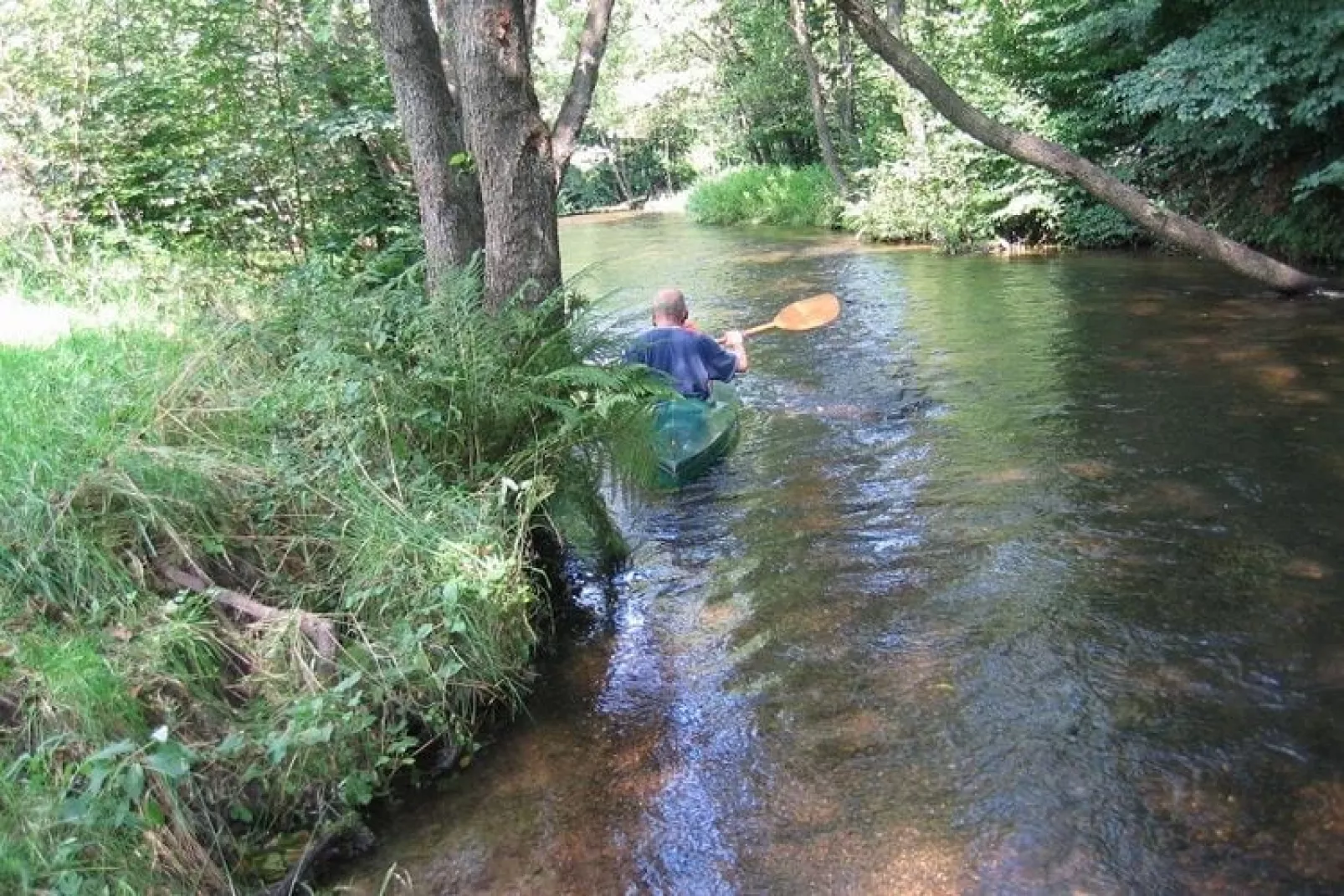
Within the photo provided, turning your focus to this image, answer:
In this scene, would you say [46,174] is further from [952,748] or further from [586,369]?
[952,748]

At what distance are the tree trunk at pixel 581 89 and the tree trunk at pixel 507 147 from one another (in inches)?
9.8

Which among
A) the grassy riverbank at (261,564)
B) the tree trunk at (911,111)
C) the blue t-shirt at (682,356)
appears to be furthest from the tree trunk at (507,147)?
the tree trunk at (911,111)

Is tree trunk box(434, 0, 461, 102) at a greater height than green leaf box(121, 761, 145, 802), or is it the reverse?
tree trunk box(434, 0, 461, 102)

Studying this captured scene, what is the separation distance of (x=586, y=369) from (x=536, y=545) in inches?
37.0

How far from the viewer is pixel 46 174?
7.32 metres

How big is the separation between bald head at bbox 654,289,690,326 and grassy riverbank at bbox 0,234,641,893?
78.5 inches

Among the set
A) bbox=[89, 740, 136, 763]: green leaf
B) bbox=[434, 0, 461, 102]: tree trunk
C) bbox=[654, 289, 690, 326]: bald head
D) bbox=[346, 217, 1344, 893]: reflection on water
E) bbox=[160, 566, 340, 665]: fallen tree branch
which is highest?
bbox=[434, 0, 461, 102]: tree trunk

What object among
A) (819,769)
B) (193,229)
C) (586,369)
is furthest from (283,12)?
(819,769)

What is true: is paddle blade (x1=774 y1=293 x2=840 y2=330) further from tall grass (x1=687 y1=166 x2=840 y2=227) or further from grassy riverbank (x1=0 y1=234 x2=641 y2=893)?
tall grass (x1=687 y1=166 x2=840 y2=227)

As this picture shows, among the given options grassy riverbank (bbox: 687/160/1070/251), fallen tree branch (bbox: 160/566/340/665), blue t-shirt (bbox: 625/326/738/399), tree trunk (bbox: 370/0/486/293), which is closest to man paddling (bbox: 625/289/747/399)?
blue t-shirt (bbox: 625/326/738/399)

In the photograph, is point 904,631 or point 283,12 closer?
point 904,631

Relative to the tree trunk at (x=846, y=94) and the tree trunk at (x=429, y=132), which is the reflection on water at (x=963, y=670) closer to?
the tree trunk at (x=429, y=132)

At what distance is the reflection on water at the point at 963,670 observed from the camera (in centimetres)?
286

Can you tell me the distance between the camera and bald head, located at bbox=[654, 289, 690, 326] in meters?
6.48
